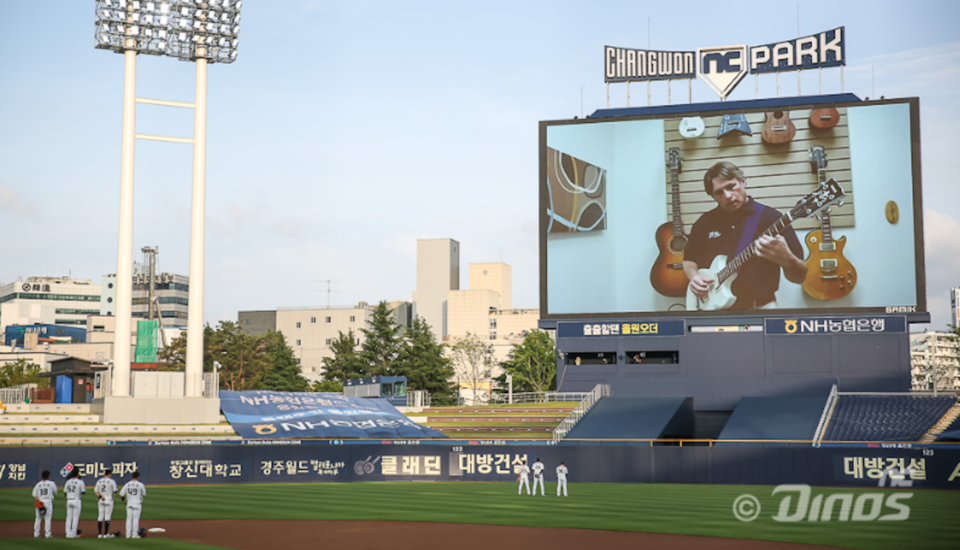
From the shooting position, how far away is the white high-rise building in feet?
467

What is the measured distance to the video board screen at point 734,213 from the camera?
49500 millimetres

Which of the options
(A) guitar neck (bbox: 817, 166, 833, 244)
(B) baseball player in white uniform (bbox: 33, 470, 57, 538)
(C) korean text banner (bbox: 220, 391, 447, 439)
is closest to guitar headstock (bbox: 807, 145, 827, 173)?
(A) guitar neck (bbox: 817, 166, 833, 244)

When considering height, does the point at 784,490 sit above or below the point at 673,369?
below

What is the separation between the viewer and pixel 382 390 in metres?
66.2

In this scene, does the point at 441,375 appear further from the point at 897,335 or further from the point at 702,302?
the point at 897,335

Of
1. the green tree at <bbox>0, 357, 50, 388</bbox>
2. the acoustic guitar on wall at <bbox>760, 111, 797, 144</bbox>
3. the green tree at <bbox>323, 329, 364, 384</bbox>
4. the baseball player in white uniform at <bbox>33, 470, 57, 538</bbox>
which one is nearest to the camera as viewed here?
the baseball player in white uniform at <bbox>33, 470, 57, 538</bbox>

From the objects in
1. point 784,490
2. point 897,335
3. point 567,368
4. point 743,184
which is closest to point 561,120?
point 743,184

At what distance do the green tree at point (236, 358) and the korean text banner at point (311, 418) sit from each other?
39.4 m

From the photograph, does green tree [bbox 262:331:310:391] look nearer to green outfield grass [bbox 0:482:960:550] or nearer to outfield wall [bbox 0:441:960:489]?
outfield wall [bbox 0:441:960:489]

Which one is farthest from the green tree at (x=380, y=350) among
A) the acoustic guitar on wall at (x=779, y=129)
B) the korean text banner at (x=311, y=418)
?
the acoustic guitar on wall at (x=779, y=129)

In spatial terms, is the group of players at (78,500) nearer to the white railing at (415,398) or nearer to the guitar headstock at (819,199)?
the guitar headstock at (819,199)

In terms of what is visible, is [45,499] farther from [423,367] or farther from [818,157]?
[423,367]

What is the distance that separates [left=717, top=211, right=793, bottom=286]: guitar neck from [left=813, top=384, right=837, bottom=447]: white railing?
852cm

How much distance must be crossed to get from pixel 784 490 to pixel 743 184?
20055 mm
